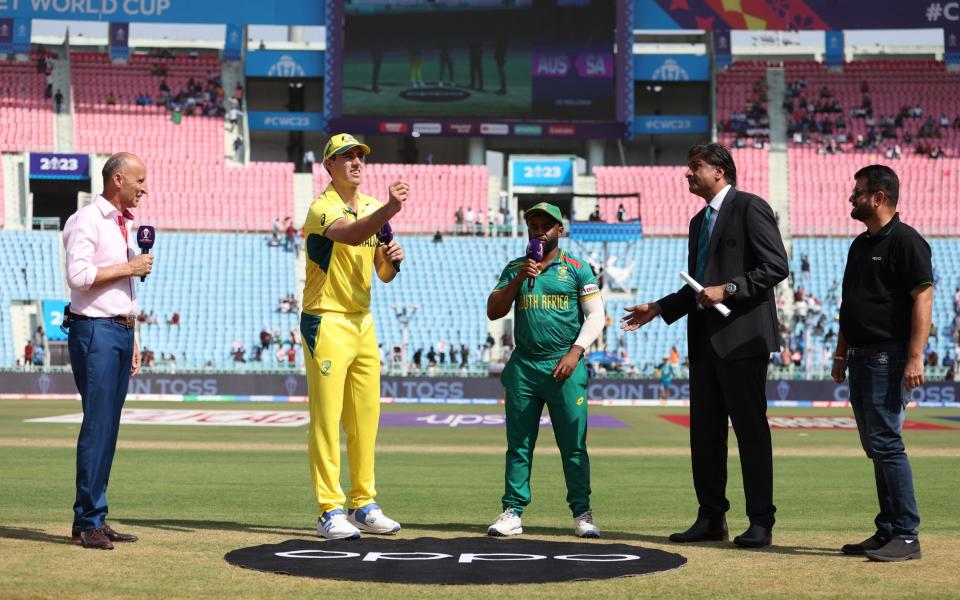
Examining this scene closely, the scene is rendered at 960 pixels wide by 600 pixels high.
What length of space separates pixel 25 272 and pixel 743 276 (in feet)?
135

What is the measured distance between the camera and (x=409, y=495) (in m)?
11.4

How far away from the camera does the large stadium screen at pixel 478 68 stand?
4962cm

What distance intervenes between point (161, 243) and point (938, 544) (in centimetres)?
4351

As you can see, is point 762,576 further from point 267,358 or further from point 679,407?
point 267,358

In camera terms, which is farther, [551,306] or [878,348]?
[551,306]

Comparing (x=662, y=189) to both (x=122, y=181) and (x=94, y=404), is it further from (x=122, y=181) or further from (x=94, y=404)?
(x=94, y=404)

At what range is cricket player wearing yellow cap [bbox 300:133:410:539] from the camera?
816cm

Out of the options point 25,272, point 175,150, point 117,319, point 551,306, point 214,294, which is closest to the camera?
point 117,319

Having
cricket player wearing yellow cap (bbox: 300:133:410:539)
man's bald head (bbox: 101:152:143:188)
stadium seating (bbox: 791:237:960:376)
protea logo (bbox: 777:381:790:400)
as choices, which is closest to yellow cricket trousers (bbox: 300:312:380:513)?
cricket player wearing yellow cap (bbox: 300:133:410:539)

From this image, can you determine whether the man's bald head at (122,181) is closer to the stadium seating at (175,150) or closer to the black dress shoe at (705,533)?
the black dress shoe at (705,533)

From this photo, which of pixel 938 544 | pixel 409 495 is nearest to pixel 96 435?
pixel 409 495

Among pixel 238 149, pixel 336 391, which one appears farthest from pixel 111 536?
pixel 238 149

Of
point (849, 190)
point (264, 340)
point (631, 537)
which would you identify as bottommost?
point (631, 537)

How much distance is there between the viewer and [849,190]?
173 feet
